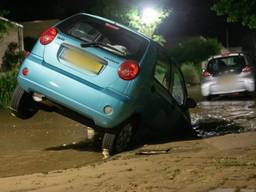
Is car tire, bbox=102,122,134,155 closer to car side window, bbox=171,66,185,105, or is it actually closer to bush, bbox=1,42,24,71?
car side window, bbox=171,66,185,105

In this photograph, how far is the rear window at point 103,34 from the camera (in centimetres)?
785

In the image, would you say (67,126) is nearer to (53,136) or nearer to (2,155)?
→ (53,136)

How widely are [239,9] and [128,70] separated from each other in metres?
17.7

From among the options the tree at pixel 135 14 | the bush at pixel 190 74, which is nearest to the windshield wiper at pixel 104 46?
the tree at pixel 135 14

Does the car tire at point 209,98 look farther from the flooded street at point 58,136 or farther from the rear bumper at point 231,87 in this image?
the flooded street at point 58,136

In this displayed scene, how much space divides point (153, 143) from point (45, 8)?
32677mm

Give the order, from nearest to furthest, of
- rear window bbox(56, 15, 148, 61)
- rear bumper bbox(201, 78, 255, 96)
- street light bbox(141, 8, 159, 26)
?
rear window bbox(56, 15, 148, 61) → rear bumper bbox(201, 78, 255, 96) → street light bbox(141, 8, 159, 26)

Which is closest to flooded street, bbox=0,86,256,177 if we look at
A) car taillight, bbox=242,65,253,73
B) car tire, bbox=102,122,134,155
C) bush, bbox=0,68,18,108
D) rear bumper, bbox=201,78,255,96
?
car tire, bbox=102,122,134,155

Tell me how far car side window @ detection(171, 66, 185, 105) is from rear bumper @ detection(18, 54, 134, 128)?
174 centimetres

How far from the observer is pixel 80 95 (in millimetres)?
7508

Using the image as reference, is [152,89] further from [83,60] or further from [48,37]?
[48,37]

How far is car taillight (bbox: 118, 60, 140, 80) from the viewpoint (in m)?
7.44

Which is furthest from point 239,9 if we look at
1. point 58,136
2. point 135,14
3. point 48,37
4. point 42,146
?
point 48,37

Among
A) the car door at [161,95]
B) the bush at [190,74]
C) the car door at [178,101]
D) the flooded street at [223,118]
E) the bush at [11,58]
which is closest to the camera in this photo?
the car door at [161,95]
